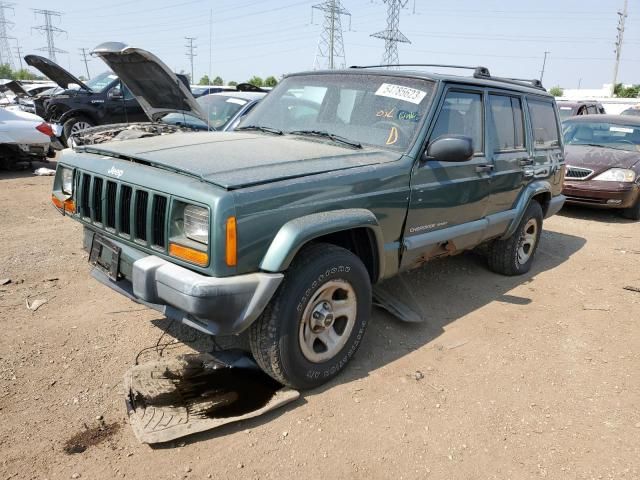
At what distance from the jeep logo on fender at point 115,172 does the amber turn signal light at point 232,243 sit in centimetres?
89

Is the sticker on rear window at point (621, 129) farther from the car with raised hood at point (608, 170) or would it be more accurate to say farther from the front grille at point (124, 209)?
the front grille at point (124, 209)

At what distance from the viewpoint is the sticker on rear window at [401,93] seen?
3670 mm

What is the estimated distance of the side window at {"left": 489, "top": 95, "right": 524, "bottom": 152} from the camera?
14.5 ft

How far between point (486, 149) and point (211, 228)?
2768 mm

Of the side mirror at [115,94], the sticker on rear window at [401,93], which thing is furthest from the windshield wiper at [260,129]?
the side mirror at [115,94]

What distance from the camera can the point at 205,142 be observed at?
11.3ft

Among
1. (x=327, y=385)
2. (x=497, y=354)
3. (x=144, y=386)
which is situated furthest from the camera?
(x=497, y=354)

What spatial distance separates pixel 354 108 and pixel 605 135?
746 centimetres

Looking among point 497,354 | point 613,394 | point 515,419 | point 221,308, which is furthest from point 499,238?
point 221,308

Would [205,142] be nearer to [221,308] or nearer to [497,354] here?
[221,308]

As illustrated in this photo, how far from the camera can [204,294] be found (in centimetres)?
244

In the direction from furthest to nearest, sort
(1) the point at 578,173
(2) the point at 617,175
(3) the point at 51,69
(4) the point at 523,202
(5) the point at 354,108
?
1. (3) the point at 51,69
2. (1) the point at 578,173
3. (2) the point at 617,175
4. (4) the point at 523,202
5. (5) the point at 354,108

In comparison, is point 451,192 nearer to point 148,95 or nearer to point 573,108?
point 148,95

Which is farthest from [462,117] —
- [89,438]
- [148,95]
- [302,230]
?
[148,95]
